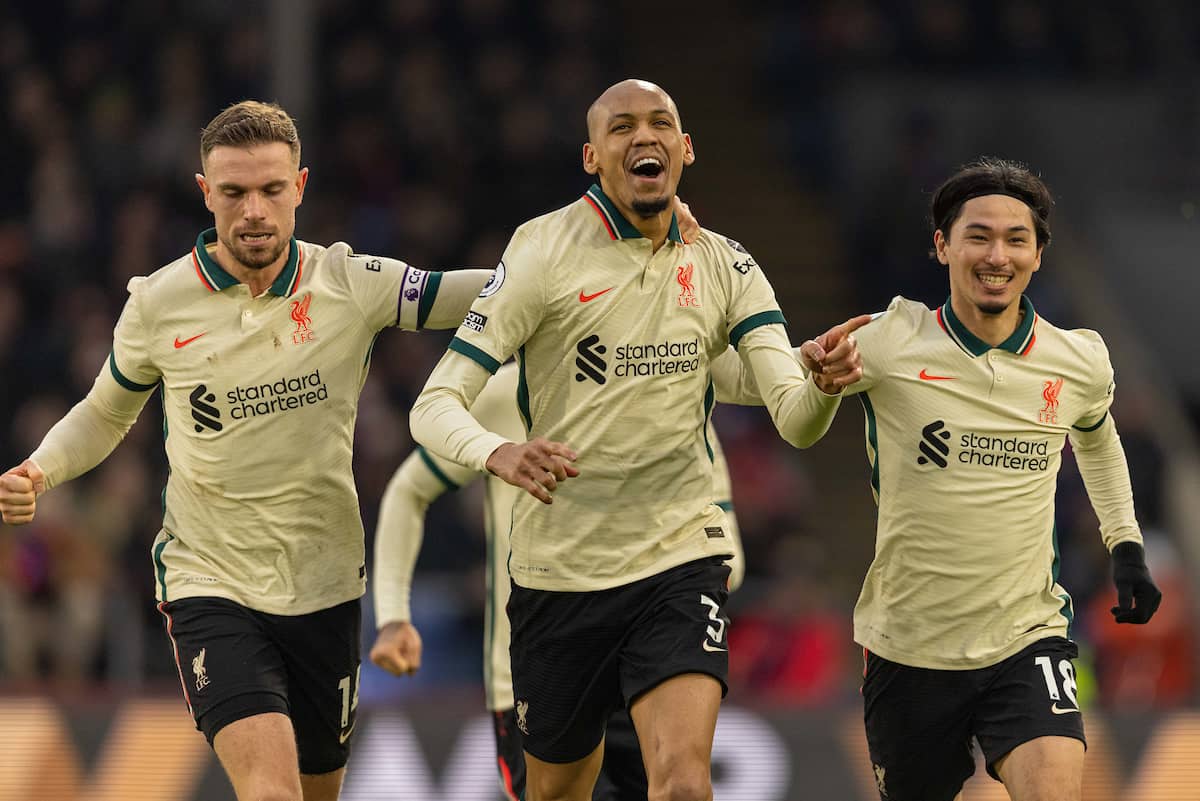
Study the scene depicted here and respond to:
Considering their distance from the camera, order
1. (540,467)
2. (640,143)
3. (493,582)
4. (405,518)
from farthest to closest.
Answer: (405,518), (493,582), (640,143), (540,467)

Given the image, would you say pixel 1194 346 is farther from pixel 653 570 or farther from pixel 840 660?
pixel 653 570

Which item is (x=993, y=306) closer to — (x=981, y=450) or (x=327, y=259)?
(x=981, y=450)

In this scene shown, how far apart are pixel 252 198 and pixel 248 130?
23 cm

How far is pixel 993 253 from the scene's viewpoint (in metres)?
6.23

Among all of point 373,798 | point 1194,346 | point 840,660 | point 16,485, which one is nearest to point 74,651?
point 373,798

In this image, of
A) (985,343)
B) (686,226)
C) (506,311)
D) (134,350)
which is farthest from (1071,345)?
(134,350)

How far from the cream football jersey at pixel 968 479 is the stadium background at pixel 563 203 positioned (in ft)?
12.0

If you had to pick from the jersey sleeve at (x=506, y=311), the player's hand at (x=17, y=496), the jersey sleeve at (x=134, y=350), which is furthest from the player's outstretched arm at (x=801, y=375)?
the player's hand at (x=17, y=496)

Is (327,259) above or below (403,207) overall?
below

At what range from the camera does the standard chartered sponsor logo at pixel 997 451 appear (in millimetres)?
6227

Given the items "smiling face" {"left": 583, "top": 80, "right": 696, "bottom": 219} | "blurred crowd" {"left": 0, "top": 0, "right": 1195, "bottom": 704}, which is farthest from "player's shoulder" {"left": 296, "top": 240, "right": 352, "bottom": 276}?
"blurred crowd" {"left": 0, "top": 0, "right": 1195, "bottom": 704}

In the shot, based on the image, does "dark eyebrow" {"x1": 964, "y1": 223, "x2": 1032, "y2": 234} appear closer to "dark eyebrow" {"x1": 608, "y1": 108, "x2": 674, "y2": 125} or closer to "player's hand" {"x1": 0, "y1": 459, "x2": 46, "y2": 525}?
"dark eyebrow" {"x1": 608, "y1": 108, "x2": 674, "y2": 125}

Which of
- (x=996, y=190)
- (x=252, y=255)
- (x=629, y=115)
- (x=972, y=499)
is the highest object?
(x=629, y=115)

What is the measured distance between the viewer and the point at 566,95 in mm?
16281
